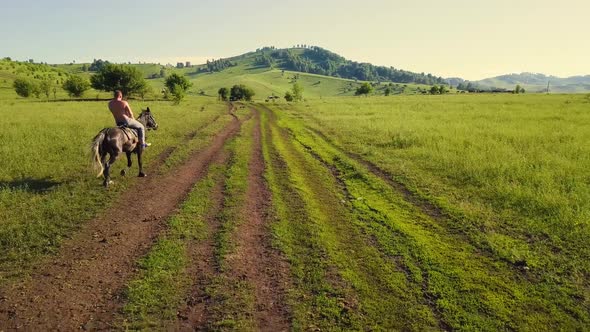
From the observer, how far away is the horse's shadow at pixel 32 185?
13.1 meters

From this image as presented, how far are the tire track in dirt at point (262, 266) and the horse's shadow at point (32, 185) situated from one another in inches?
296

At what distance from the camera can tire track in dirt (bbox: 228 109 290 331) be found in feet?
21.6

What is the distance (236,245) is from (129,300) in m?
2.92

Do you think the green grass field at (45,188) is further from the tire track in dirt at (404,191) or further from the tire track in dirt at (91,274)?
the tire track in dirt at (404,191)

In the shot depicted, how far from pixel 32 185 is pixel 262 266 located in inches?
425

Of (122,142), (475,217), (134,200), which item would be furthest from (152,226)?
(475,217)

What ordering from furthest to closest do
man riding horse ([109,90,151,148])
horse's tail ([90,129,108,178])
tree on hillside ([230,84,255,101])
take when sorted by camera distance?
tree on hillside ([230,84,255,101]), man riding horse ([109,90,151,148]), horse's tail ([90,129,108,178])

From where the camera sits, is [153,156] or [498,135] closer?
[153,156]

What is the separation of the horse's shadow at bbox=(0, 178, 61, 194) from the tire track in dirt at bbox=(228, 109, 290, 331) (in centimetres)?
753

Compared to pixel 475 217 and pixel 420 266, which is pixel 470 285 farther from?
pixel 475 217

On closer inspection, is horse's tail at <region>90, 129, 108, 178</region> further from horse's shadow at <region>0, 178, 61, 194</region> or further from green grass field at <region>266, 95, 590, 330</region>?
green grass field at <region>266, 95, 590, 330</region>

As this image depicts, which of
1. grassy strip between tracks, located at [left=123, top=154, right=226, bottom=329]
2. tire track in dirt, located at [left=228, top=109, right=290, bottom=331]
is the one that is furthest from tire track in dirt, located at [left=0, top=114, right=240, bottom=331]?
tire track in dirt, located at [left=228, top=109, right=290, bottom=331]

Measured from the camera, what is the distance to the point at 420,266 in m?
8.38

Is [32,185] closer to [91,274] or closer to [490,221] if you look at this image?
[91,274]
